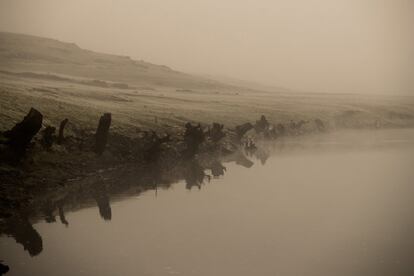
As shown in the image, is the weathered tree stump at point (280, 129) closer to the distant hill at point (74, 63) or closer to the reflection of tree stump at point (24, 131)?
the reflection of tree stump at point (24, 131)

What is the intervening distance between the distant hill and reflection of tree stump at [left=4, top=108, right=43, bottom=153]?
84165mm

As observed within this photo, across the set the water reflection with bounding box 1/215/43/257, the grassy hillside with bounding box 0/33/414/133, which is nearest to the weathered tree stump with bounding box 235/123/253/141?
the grassy hillside with bounding box 0/33/414/133

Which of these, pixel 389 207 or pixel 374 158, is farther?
pixel 374 158

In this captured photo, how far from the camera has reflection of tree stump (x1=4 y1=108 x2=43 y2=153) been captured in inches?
1152

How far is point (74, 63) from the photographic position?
14588cm

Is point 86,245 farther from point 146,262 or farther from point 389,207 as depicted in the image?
point 389,207

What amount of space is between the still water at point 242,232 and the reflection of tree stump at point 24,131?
5.02 m

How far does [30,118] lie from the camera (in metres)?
29.2

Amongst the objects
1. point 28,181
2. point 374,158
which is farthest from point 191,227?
point 374,158

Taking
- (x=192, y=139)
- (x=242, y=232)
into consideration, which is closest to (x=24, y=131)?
(x=242, y=232)

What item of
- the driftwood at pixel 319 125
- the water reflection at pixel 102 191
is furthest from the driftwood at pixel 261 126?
the water reflection at pixel 102 191

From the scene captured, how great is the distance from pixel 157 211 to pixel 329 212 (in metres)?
9.54

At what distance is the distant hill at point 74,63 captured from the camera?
125 m

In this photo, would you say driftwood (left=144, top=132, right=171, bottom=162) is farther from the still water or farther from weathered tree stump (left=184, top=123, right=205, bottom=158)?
weathered tree stump (left=184, top=123, right=205, bottom=158)
